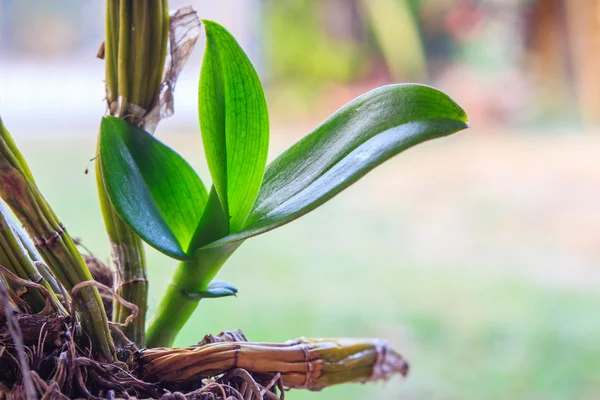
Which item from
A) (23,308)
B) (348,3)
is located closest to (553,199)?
(348,3)

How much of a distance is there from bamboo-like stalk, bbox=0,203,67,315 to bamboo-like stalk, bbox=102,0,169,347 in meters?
0.07

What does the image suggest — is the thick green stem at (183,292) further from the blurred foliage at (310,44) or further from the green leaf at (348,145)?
the blurred foliage at (310,44)

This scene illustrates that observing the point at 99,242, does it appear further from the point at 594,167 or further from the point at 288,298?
the point at 594,167

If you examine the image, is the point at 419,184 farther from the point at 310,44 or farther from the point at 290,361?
the point at 290,361

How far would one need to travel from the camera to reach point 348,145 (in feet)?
1.13

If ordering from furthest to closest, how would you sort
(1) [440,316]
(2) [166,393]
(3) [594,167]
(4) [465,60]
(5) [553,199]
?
(4) [465,60]
(3) [594,167]
(5) [553,199]
(1) [440,316]
(2) [166,393]

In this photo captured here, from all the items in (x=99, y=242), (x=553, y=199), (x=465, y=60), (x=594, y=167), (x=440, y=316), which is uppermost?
(x=465, y=60)

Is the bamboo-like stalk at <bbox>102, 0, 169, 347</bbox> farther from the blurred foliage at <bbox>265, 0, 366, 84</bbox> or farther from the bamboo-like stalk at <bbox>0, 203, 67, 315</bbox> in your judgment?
the blurred foliage at <bbox>265, 0, 366, 84</bbox>

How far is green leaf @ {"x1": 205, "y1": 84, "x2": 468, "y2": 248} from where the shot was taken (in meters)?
0.32

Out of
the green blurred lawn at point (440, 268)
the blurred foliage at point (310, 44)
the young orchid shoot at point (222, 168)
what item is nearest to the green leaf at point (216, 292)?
the young orchid shoot at point (222, 168)

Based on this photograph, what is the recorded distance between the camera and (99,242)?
6.10 ft

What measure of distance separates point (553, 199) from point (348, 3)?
159 centimetres

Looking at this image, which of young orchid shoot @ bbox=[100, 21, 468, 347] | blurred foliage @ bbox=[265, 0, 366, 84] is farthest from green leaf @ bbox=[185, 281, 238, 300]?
blurred foliage @ bbox=[265, 0, 366, 84]

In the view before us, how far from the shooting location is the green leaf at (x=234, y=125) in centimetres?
37
